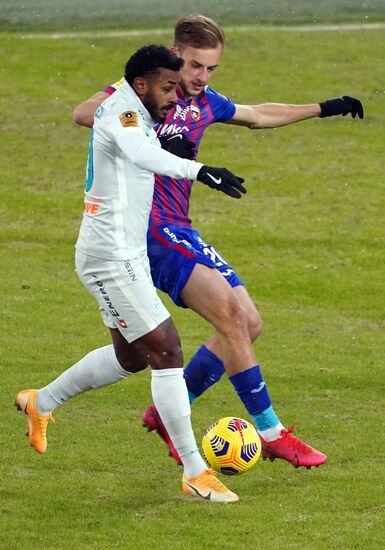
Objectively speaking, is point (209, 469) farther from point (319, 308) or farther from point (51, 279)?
point (51, 279)

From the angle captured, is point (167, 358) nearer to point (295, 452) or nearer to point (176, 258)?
point (176, 258)

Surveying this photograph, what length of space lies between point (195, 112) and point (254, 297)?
5.17 m

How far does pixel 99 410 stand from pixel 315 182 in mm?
9198

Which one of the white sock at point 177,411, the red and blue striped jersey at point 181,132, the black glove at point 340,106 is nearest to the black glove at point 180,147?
the red and blue striped jersey at point 181,132

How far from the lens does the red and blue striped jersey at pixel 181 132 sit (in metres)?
8.37

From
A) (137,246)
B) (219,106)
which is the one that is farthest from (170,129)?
(137,246)

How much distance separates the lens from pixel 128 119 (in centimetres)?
720

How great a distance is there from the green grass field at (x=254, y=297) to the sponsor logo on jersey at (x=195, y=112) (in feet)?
7.02

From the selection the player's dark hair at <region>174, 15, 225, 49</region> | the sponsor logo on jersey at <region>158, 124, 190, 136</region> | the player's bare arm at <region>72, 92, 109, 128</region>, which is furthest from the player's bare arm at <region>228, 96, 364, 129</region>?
the player's bare arm at <region>72, 92, 109, 128</region>

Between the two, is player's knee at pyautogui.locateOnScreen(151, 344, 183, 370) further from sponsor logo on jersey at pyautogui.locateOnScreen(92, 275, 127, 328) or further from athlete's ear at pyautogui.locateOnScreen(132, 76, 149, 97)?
athlete's ear at pyautogui.locateOnScreen(132, 76, 149, 97)

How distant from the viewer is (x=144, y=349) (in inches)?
294

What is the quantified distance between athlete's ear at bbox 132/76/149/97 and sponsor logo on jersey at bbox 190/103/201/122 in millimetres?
1206

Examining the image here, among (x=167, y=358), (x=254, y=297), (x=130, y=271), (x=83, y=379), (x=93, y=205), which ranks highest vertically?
(x=93, y=205)

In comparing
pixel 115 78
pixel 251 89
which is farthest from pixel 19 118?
pixel 251 89
